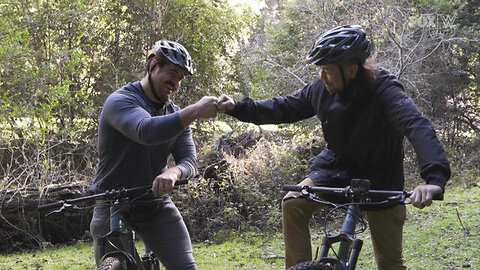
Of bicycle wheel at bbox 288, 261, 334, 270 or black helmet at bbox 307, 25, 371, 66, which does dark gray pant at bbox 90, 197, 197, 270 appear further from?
black helmet at bbox 307, 25, 371, 66

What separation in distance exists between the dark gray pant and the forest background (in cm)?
620

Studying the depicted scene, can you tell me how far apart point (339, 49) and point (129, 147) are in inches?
57.0

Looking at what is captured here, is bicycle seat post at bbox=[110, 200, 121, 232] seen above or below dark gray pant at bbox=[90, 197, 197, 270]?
above

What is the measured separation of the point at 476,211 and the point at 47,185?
280 inches

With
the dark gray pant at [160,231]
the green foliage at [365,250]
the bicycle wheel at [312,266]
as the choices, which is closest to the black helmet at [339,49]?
the bicycle wheel at [312,266]

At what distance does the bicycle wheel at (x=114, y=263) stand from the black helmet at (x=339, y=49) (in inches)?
65.1

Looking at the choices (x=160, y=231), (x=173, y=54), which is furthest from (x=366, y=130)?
(x=160, y=231)

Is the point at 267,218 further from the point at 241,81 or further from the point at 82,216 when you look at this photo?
the point at 241,81

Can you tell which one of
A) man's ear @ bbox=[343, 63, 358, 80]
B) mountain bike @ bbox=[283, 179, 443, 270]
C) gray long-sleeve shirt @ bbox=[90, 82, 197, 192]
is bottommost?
mountain bike @ bbox=[283, 179, 443, 270]

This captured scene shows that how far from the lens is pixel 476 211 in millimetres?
10617

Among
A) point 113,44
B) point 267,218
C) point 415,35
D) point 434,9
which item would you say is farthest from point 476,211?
point 113,44

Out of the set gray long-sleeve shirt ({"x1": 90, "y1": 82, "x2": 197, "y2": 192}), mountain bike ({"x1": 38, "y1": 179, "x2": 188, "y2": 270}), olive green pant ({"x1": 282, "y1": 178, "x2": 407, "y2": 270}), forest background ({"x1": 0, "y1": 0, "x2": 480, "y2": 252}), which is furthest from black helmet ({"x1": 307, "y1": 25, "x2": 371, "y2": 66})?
forest background ({"x1": 0, "y1": 0, "x2": 480, "y2": 252})

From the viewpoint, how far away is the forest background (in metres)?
10.7

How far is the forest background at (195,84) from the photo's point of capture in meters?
10.7
